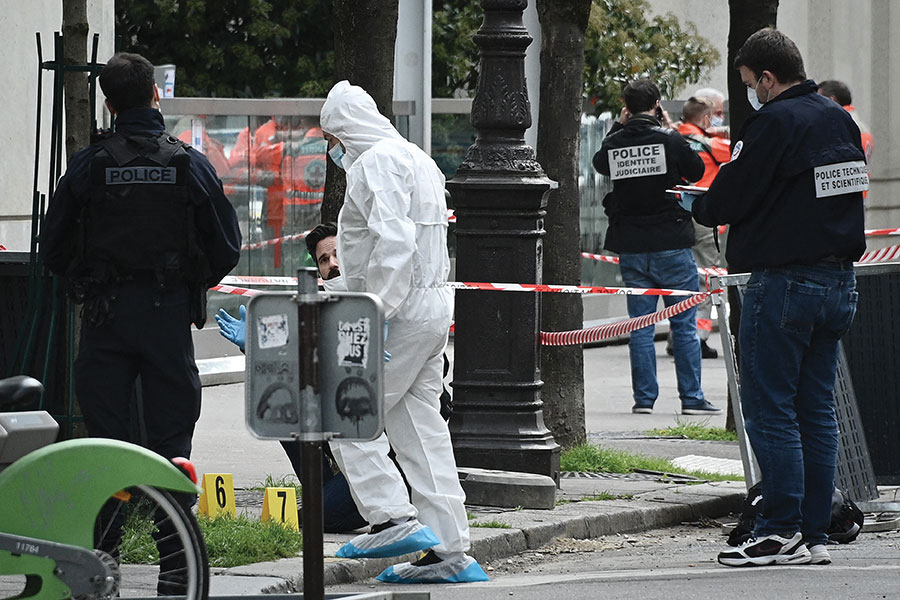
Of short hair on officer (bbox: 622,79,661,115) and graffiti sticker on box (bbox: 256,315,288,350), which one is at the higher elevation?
short hair on officer (bbox: 622,79,661,115)

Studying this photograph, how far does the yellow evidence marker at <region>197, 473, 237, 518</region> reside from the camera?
25.2 feet

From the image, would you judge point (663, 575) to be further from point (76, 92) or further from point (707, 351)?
point (707, 351)

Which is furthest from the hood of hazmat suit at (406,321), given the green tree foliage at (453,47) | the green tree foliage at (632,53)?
the green tree foliage at (453,47)

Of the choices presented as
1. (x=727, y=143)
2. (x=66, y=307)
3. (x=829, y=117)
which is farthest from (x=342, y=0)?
(x=727, y=143)

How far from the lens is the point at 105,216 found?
6.28 m

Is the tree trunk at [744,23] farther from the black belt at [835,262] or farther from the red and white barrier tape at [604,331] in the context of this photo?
the black belt at [835,262]

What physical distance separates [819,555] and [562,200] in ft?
11.4

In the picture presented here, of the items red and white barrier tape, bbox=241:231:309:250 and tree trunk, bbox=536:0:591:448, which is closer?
tree trunk, bbox=536:0:591:448

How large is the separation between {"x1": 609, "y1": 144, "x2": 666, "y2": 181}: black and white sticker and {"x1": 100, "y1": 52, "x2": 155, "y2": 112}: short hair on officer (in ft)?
19.4

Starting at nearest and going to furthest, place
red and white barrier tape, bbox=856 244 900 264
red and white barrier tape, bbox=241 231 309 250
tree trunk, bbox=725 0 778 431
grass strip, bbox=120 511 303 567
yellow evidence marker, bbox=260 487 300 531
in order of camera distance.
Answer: grass strip, bbox=120 511 303 567
yellow evidence marker, bbox=260 487 300 531
tree trunk, bbox=725 0 778 431
red and white barrier tape, bbox=856 244 900 264
red and white barrier tape, bbox=241 231 309 250

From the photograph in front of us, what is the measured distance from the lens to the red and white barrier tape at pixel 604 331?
9945 millimetres

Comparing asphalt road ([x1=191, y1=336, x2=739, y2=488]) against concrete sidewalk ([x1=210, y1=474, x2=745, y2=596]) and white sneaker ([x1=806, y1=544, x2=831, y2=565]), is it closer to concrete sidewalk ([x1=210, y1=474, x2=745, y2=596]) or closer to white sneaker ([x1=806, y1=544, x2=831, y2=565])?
concrete sidewalk ([x1=210, y1=474, x2=745, y2=596])

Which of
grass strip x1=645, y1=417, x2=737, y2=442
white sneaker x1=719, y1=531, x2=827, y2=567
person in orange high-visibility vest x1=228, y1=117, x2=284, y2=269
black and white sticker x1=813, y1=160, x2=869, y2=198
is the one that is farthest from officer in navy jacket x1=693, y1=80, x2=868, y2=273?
person in orange high-visibility vest x1=228, y1=117, x2=284, y2=269

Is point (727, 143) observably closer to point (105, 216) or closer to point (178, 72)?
point (105, 216)
